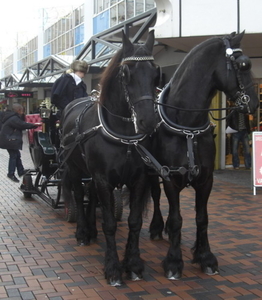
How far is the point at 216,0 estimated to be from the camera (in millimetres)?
10086

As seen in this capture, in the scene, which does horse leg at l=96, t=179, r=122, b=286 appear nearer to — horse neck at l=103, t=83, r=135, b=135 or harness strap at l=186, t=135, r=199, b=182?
horse neck at l=103, t=83, r=135, b=135

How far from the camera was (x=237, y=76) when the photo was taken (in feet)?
13.4

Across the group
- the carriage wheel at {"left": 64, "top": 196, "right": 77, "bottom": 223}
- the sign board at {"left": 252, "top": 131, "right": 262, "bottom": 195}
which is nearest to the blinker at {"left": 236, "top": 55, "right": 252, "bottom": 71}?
the carriage wheel at {"left": 64, "top": 196, "right": 77, "bottom": 223}

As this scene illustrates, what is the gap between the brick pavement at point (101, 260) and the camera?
406cm

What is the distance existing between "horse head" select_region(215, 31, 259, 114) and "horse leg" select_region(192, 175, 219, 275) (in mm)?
851

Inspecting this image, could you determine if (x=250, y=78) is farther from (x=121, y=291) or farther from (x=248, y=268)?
(x=121, y=291)

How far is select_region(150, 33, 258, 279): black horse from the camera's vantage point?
162 inches

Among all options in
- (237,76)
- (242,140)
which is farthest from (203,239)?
(242,140)

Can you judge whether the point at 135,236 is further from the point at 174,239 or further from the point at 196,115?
the point at 196,115

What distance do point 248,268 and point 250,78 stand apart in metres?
1.96

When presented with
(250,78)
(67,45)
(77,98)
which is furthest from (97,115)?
(67,45)

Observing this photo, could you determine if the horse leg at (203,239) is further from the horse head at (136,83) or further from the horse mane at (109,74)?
the horse mane at (109,74)

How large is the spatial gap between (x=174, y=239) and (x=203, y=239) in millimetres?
347

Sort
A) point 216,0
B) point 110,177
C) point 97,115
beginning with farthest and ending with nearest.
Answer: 1. point 216,0
2. point 97,115
3. point 110,177
